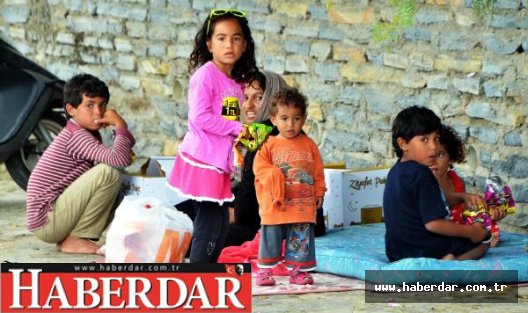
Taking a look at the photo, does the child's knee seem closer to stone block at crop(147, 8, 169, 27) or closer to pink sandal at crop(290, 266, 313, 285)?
pink sandal at crop(290, 266, 313, 285)

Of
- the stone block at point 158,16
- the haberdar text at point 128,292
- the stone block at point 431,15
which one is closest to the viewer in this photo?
the haberdar text at point 128,292

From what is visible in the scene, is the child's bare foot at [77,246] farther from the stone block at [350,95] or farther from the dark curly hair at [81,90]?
the stone block at [350,95]

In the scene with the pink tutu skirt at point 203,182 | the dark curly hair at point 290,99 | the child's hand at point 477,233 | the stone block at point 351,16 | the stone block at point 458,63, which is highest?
the stone block at point 351,16

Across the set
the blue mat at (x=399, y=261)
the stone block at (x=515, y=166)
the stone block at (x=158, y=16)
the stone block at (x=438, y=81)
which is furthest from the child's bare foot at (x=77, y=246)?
the stone block at (x=158, y=16)

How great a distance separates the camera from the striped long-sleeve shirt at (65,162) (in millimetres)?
8000

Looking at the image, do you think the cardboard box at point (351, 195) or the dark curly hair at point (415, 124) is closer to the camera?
the dark curly hair at point (415, 124)

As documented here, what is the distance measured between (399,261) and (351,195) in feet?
4.73

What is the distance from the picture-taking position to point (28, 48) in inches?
502

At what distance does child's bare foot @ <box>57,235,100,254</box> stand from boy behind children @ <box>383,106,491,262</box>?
5.93 ft

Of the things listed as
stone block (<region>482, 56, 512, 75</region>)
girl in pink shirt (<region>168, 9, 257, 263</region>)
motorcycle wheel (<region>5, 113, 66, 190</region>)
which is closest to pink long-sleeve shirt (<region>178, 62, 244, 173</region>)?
girl in pink shirt (<region>168, 9, 257, 263</region>)

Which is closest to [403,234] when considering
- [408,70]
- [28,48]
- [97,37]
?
[408,70]

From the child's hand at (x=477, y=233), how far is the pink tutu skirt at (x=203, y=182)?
47.9 inches

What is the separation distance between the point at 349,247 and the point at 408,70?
1751 mm

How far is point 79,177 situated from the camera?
8047 millimetres
